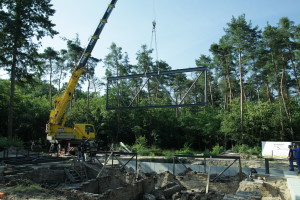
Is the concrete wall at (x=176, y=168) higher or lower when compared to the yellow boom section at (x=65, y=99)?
lower

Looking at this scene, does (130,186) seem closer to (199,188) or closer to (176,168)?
(199,188)

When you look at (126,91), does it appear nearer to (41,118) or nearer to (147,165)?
(41,118)

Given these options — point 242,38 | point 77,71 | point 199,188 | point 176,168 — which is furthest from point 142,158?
point 242,38

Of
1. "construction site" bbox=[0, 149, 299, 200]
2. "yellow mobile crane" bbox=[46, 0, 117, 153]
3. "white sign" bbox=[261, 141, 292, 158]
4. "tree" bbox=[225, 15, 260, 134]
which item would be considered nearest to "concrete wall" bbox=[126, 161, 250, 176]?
"construction site" bbox=[0, 149, 299, 200]

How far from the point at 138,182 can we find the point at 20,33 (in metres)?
19.4

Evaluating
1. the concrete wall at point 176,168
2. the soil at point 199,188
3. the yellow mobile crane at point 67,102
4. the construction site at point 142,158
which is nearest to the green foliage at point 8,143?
the construction site at point 142,158

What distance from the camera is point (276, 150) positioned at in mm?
14227

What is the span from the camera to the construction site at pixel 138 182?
854 centimetres

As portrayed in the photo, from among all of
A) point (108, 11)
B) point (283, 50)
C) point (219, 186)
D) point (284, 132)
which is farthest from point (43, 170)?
point (283, 50)

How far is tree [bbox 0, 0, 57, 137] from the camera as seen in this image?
2231 centimetres

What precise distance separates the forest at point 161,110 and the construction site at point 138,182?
11.5 meters

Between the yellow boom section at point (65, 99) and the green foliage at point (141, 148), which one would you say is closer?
the yellow boom section at point (65, 99)

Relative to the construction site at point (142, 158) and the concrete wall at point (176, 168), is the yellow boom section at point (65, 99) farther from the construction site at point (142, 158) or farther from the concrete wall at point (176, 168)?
the concrete wall at point (176, 168)

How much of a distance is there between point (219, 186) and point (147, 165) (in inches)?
222
